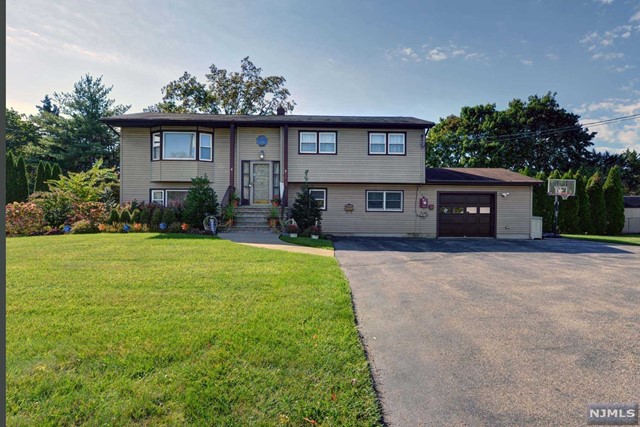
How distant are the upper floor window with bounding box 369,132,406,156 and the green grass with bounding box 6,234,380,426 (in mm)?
10534

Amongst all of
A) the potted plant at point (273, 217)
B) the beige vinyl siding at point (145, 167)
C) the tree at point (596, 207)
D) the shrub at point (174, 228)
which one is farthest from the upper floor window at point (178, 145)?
the tree at point (596, 207)

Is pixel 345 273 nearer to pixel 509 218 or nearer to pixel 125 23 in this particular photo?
pixel 125 23

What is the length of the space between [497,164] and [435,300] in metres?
28.1

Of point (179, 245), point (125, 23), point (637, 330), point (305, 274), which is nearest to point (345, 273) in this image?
point (305, 274)

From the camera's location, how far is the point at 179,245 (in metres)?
8.69

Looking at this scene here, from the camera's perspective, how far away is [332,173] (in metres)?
14.9

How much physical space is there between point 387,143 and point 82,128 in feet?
92.1

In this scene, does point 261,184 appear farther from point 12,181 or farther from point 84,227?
point 12,181

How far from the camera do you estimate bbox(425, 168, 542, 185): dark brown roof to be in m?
15.2

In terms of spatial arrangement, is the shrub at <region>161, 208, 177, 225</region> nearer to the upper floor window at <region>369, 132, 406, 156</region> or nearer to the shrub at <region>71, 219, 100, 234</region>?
the shrub at <region>71, 219, 100, 234</region>

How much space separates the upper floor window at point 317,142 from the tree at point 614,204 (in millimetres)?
17631

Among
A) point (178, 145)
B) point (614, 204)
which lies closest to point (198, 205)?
point (178, 145)

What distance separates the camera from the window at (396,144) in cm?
1498

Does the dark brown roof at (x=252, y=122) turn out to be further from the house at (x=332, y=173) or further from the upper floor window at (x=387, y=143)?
the upper floor window at (x=387, y=143)
